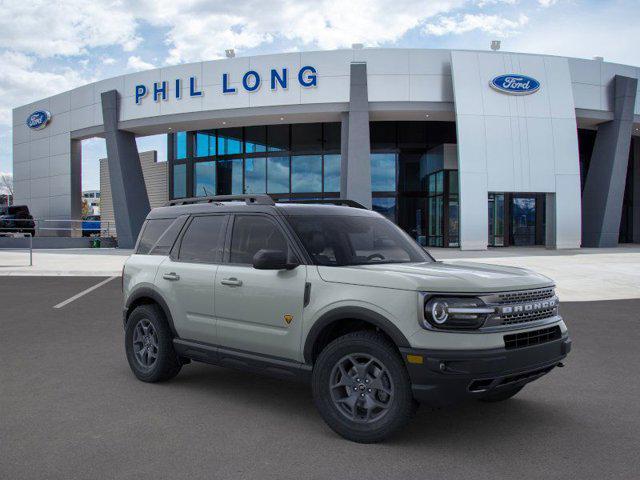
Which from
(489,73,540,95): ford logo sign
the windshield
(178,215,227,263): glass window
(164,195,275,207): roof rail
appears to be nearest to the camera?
the windshield

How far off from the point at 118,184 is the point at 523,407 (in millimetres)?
29721

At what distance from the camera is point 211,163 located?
3625 cm

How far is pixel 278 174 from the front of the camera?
112 ft

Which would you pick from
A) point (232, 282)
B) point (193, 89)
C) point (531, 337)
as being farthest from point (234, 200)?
point (193, 89)

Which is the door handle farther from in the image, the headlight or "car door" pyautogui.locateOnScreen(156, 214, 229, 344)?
the headlight

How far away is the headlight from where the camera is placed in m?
3.94

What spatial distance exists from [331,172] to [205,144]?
8.75 m

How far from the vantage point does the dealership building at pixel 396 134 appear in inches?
1054

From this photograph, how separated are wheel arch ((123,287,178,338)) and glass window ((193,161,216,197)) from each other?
99.4 feet

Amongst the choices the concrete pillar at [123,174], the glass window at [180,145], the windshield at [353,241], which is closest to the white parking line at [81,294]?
the windshield at [353,241]

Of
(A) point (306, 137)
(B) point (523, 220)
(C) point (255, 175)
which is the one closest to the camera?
(B) point (523, 220)

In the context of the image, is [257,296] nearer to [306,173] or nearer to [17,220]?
[306,173]

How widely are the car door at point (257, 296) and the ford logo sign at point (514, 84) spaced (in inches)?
973

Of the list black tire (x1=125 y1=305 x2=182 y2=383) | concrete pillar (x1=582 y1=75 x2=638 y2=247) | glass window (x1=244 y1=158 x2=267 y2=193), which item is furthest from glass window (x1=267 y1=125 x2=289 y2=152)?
black tire (x1=125 y1=305 x2=182 y2=383)
